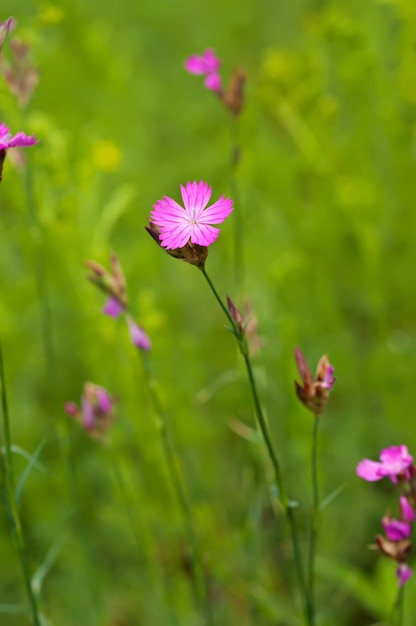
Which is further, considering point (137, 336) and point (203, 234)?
point (137, 336)

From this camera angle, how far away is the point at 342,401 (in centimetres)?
205

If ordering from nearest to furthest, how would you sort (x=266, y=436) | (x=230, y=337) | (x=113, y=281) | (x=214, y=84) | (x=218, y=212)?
(x=218, y=212), (x=266, y=436), (x=113, y=281), (x=214, y=84), (x=230, y=337)

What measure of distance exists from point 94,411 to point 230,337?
966mm

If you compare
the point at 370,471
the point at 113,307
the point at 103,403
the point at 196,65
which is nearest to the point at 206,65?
the point at 196,65

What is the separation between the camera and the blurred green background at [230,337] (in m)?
1.56

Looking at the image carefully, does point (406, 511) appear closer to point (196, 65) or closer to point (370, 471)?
point (370, 471)

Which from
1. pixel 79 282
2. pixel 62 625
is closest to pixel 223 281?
pixel 79 282

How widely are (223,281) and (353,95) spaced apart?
1.74 ft

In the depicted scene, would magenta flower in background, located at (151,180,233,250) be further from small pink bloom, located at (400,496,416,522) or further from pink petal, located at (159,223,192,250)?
small pink bloom, located at (400,496,416,522)

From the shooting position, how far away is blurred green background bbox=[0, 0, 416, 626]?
1.56 meters

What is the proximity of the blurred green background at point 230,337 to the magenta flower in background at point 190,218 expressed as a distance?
61 centimetres

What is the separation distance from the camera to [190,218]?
646 millimetres

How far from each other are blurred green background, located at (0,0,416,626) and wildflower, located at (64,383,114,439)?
25cm

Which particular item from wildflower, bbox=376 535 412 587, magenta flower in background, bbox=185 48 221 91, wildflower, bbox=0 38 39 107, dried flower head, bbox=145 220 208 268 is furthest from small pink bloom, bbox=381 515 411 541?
wildflower, bbox=0 38 39 107
